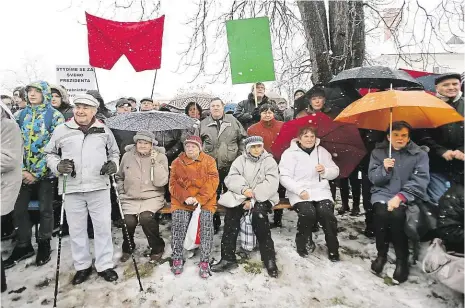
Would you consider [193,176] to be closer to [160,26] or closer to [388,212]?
[388,212]

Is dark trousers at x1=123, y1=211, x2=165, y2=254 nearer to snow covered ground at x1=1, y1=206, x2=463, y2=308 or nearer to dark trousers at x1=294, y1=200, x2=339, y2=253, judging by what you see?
snow covered ground at x1=1, y1=206, x2=463, y2=308

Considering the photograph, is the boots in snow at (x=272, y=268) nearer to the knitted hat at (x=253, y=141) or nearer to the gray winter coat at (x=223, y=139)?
the knitted hat at (x=253, y=141)

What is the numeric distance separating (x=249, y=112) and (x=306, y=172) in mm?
2005

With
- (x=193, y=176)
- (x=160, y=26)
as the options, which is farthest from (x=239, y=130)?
(x=160, y=26)

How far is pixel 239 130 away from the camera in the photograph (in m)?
4.91

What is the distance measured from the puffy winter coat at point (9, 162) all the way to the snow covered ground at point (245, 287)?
1.07m

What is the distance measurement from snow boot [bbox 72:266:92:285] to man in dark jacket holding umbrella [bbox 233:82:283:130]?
3458mm

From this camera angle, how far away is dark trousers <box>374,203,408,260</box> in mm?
3592

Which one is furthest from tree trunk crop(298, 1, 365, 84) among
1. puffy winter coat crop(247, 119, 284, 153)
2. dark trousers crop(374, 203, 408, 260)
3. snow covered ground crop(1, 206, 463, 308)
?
snow covered ground crop(1, 206, 463, 308)

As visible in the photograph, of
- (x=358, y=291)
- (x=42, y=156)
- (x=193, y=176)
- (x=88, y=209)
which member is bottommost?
(x=358, y=291)

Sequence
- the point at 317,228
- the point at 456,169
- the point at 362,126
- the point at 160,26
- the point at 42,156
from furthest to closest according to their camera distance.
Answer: the point at 160,26, the point at 317,228, the point at 362,126, the point at 42,156, the point at 456,169

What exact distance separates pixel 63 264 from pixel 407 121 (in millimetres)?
4816

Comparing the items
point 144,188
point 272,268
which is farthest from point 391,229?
point 144,188

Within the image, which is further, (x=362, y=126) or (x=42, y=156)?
(x=362, y=126)
